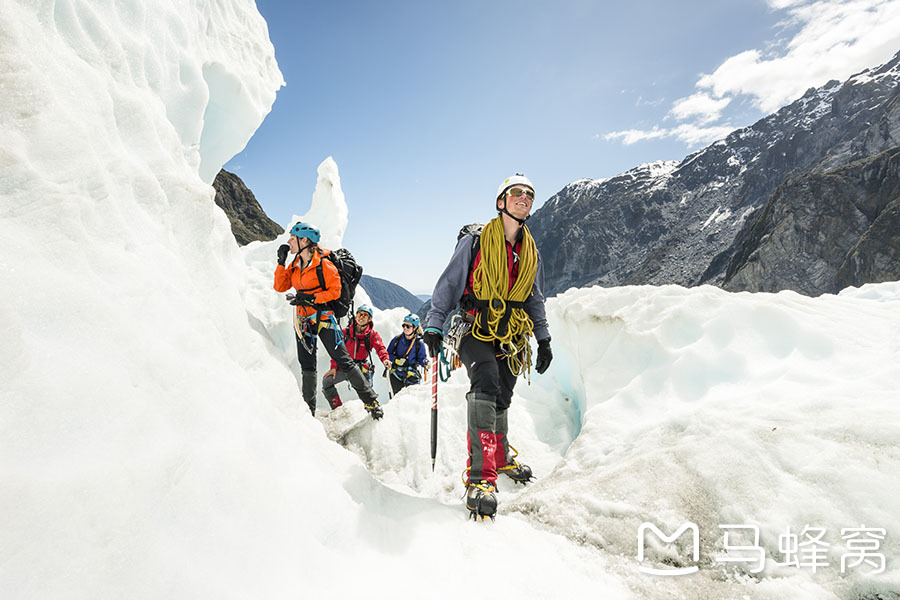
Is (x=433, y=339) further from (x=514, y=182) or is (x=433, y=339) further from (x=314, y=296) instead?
(x=314, y=296)

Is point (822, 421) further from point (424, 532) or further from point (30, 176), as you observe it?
point (30, 176)

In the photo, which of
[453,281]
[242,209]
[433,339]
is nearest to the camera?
[433,339]

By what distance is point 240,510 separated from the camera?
6.13 ft

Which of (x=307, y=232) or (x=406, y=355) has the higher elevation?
(x=307, y=232)

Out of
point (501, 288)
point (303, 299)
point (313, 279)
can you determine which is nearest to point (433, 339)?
A: point (501, 288)

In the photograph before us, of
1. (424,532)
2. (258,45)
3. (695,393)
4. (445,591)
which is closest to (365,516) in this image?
(424,532)

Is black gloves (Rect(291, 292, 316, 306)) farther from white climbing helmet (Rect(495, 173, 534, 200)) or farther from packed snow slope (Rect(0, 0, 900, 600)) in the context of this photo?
white climbing helmet (Rect(495, 173, 534, 200))

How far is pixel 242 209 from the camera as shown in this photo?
6109cm

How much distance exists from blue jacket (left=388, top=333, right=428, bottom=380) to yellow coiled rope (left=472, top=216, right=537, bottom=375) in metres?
5.45

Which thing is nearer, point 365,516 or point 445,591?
point 445,591

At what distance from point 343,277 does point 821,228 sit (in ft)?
309

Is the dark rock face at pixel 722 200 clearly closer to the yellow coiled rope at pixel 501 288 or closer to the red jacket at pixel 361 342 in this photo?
the red jacket at pixel 361 342

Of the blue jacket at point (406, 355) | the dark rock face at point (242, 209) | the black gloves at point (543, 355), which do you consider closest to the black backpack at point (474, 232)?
the black gloves at point (543, 355)

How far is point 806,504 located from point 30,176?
173 inches
